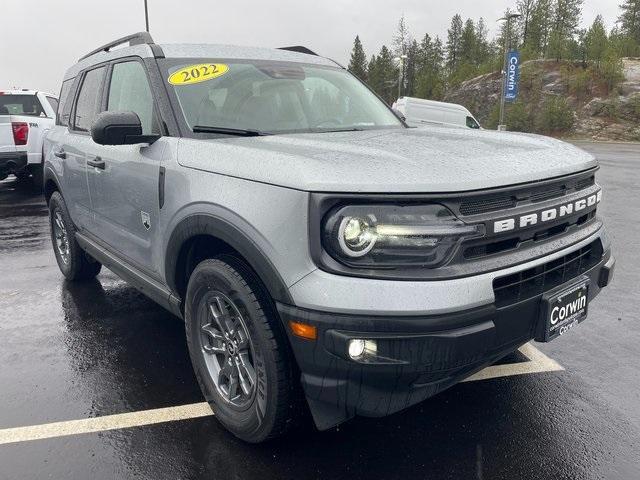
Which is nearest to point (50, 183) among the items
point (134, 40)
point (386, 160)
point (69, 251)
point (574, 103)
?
point (69, 251)

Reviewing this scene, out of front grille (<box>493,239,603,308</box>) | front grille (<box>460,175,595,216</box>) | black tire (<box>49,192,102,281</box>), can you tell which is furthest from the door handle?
front grille (<box>493,239,603,308</box>)

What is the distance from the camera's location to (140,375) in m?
3.30

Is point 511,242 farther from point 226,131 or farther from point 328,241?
point 226,131

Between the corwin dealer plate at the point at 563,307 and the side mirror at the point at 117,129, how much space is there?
7.04ft

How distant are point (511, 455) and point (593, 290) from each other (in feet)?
2.91

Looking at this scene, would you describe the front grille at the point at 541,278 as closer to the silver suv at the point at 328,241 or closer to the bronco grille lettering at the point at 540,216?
the silver suv at the point at 328,241

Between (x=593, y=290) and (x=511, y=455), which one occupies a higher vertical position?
(x=593, y=290)

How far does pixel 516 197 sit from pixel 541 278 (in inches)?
14.4

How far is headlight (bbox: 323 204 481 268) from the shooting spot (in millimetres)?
1981

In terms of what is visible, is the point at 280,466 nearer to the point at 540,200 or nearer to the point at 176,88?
the point at 540,200

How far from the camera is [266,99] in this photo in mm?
3279

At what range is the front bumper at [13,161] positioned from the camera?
35.7ft

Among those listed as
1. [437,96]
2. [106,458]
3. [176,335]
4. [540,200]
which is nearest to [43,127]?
[176,335]

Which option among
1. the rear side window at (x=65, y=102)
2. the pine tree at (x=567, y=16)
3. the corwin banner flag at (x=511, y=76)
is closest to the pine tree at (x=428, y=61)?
the pine tree at (x=567, y=16)
